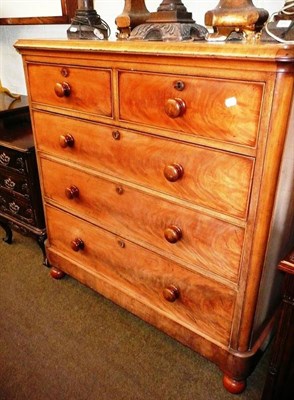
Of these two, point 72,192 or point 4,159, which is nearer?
point 72,192

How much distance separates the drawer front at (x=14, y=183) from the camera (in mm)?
1821

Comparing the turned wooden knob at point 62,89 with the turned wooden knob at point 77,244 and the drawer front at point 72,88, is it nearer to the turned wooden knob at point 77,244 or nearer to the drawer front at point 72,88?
the drawer front at point 72,88

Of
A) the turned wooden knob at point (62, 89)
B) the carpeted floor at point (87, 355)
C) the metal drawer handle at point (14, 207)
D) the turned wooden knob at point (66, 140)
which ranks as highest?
the turned wooden knob at point (62, 89)

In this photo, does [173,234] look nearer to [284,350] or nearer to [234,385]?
[284,350]

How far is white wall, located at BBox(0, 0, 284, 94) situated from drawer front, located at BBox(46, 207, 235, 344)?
38.3 inches

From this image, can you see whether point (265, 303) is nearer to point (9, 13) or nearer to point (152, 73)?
point (152, 73)

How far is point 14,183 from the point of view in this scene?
6.15ft

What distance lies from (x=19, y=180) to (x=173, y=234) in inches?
40.6

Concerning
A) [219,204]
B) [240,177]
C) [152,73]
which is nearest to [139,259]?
[219,204]

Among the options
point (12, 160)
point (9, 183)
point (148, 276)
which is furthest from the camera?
point (9, 183)

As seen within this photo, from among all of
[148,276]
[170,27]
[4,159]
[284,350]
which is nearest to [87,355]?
[148,276]

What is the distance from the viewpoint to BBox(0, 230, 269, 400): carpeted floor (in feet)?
4.37

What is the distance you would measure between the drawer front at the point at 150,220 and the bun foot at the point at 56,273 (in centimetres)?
44

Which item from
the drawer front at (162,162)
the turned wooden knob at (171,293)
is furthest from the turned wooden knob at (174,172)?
the turned wooden knob at (171,293)
